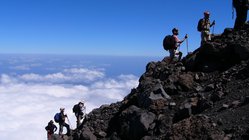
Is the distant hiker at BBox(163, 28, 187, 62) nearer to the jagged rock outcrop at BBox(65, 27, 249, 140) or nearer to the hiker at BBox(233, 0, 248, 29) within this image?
the jagged rock outcrop at BBox(65, 27, 249, 140)

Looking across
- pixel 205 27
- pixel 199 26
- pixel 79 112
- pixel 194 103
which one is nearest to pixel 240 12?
pixel 205 27

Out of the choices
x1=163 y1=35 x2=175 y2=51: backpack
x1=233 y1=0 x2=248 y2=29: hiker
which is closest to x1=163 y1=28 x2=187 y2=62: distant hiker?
x1=163 y1=35 x2=175 y2=51: backpack

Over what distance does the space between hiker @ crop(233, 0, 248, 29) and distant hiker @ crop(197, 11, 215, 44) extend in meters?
1.80

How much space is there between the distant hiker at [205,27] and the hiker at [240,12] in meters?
1.80

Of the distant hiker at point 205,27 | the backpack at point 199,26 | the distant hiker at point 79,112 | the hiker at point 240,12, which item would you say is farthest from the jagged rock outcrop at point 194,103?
the distant hiker at point 79,112

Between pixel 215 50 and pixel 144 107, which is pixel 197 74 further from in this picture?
pixel 144 107

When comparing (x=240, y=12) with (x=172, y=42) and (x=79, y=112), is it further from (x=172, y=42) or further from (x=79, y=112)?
(x=79, y=112)

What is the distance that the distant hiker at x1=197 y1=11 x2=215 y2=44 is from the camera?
25641 millimetres

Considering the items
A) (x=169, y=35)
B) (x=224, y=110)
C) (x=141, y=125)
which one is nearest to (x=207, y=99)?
(x=224, y=110)

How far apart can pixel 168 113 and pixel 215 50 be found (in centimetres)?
557

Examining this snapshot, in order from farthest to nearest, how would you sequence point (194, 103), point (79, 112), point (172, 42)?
point (79, 112), point (172, 42), point (194, 103)

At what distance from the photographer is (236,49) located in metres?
21.5

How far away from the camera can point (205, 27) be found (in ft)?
84.4

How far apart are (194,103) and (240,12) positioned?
8542mm
